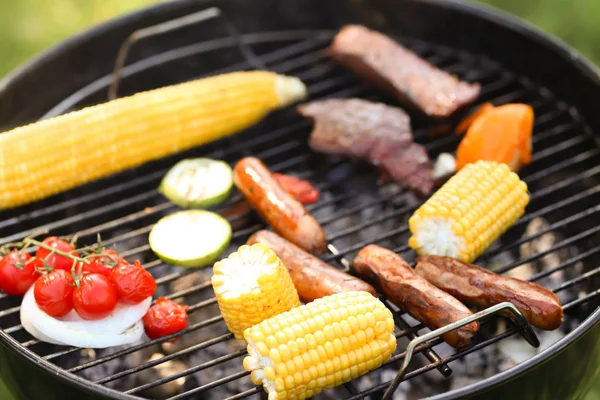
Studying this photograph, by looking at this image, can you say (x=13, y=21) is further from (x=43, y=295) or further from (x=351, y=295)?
(x=351, y=295)

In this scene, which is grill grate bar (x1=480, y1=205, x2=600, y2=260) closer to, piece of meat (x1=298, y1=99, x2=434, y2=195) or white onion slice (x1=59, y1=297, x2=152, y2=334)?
piece of meat (x1=298, y1=99, x2=434, y2=195)

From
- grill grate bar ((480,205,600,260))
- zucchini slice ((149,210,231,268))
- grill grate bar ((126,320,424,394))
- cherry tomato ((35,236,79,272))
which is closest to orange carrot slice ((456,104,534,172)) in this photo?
grill grate bar ((480,205,600,260))

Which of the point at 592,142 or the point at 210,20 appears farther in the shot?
the point at 210,20

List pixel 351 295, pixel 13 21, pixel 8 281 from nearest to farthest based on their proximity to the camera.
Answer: pixel 351 295 < pixel 8 281 < pixel 13 21

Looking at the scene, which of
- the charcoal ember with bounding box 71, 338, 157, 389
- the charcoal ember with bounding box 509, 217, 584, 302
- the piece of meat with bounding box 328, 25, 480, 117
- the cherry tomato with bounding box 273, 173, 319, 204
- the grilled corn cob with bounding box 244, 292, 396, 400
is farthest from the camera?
the piece of meat with bounding box 328, 25, 480, 117

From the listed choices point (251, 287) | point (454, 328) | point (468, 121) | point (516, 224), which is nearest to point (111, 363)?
point (251, 287)

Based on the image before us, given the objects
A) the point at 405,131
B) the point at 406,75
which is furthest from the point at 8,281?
the point at 406,75
